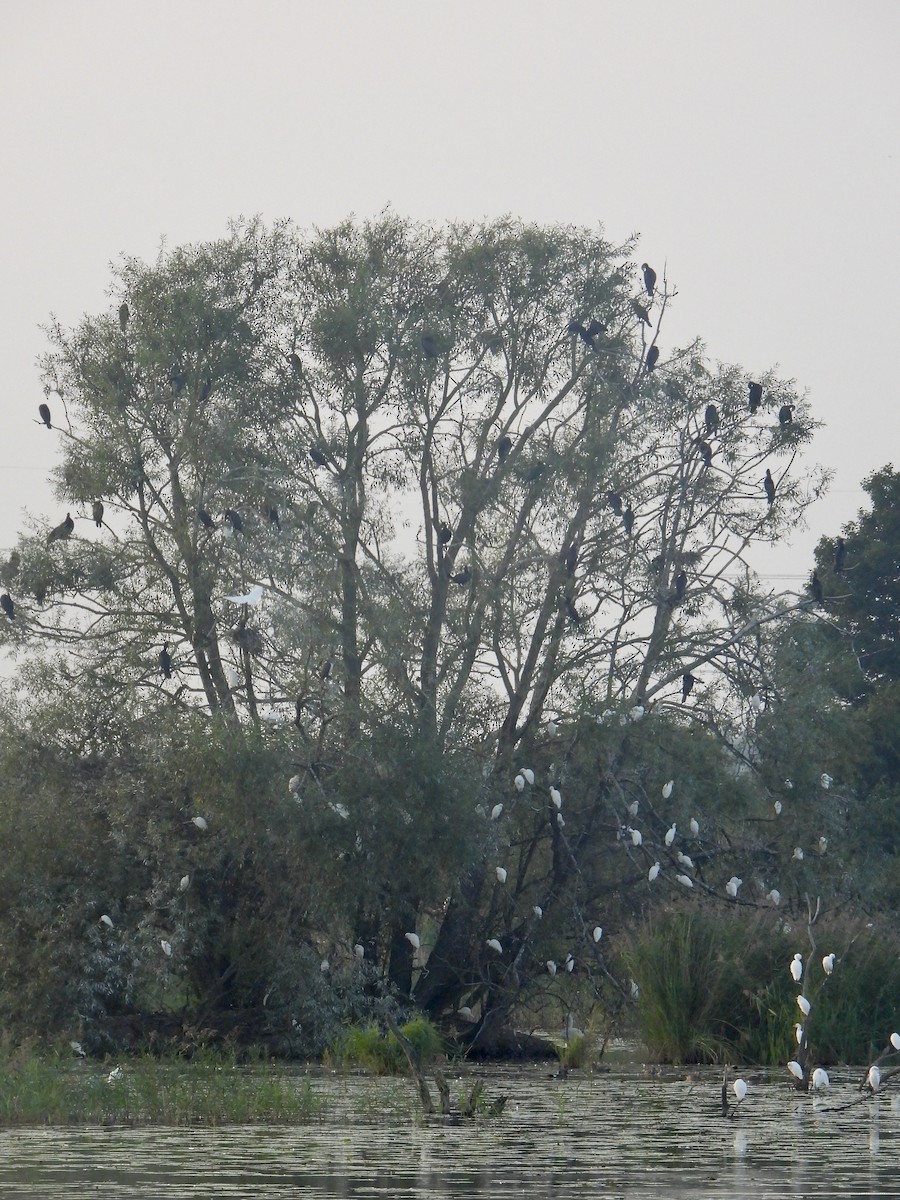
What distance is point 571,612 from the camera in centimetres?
2014

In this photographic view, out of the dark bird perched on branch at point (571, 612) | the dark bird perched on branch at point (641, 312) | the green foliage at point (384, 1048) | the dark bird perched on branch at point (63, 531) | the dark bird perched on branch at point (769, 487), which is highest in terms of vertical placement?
the dark bird perched on branch at point (641, 312)

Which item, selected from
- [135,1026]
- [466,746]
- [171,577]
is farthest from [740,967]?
[171,577]

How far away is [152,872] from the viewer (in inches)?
744

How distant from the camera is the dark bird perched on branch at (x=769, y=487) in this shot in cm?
2111

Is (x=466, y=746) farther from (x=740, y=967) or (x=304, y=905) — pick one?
(x=740, y=967)

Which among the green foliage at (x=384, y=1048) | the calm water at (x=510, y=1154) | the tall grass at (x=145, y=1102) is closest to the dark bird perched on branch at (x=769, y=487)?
the green foliage at (x=384, y=1048)

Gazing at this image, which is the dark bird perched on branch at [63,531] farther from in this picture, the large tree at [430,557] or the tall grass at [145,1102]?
the tall grass at [145,1102]

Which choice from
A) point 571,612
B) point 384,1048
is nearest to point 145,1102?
point 384,1048

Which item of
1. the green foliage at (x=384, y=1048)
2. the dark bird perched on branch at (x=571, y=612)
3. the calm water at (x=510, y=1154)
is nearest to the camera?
the calm water at (x=510, y=1154)

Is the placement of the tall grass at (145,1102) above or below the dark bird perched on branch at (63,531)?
below

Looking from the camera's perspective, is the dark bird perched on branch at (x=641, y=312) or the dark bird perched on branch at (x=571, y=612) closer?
the dark bird perched on branch at (x=571, y=612)

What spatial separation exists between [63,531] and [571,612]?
5.93m

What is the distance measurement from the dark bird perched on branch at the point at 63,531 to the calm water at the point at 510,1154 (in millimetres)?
10147

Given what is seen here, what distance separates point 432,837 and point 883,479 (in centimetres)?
1927
